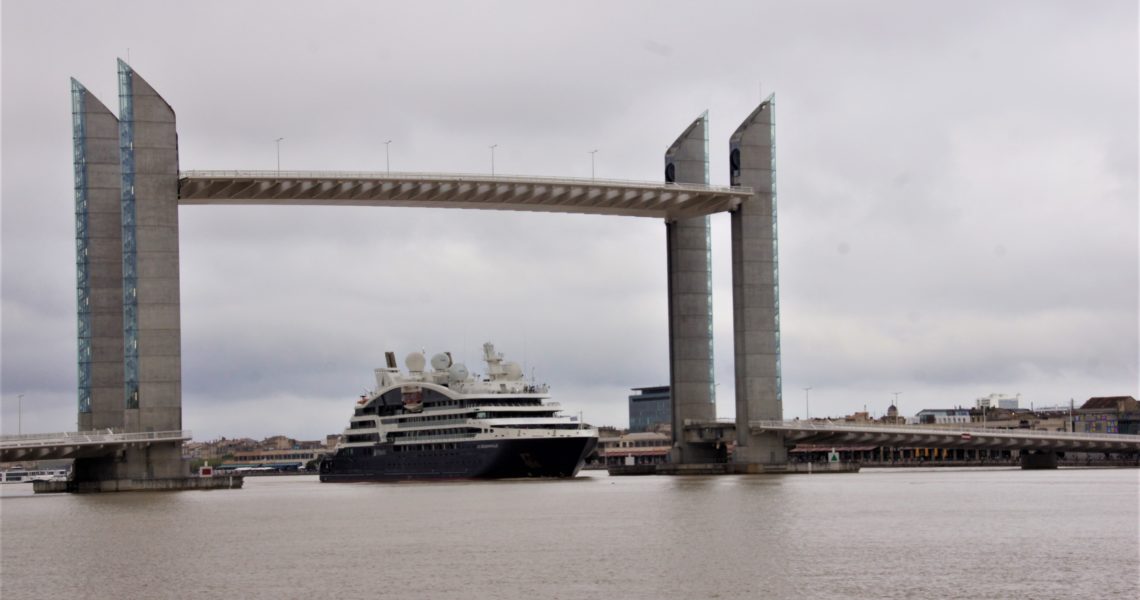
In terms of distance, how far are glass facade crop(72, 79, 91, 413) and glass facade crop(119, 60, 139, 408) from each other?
5035 millimetres

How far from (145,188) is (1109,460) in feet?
263

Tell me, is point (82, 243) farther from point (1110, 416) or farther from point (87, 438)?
point (1110, 416)

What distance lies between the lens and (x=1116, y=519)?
44.1m

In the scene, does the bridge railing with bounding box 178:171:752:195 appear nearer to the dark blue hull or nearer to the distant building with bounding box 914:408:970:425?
the dark blue hull

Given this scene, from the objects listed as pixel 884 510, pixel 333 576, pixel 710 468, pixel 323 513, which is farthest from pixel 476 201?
pixel 333 576

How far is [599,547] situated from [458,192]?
1909 inches

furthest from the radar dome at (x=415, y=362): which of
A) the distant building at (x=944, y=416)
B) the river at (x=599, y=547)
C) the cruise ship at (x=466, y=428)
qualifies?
the distant building at (x=944, y=416)

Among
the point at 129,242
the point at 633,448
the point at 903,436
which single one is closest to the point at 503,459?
the point at 903,436

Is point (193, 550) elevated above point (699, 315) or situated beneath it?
situated beneath

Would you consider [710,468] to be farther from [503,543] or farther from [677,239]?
[503,543]

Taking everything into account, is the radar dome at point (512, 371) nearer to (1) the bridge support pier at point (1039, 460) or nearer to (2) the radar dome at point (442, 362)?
(2) the radar dome at point (442, 362)

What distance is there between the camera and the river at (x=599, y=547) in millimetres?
29938

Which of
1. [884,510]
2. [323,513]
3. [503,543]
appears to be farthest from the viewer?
[323,513]

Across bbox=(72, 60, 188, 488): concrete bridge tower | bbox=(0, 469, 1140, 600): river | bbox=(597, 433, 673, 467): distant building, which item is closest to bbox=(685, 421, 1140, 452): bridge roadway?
bbox=(0, 469, 1140, 600): river
